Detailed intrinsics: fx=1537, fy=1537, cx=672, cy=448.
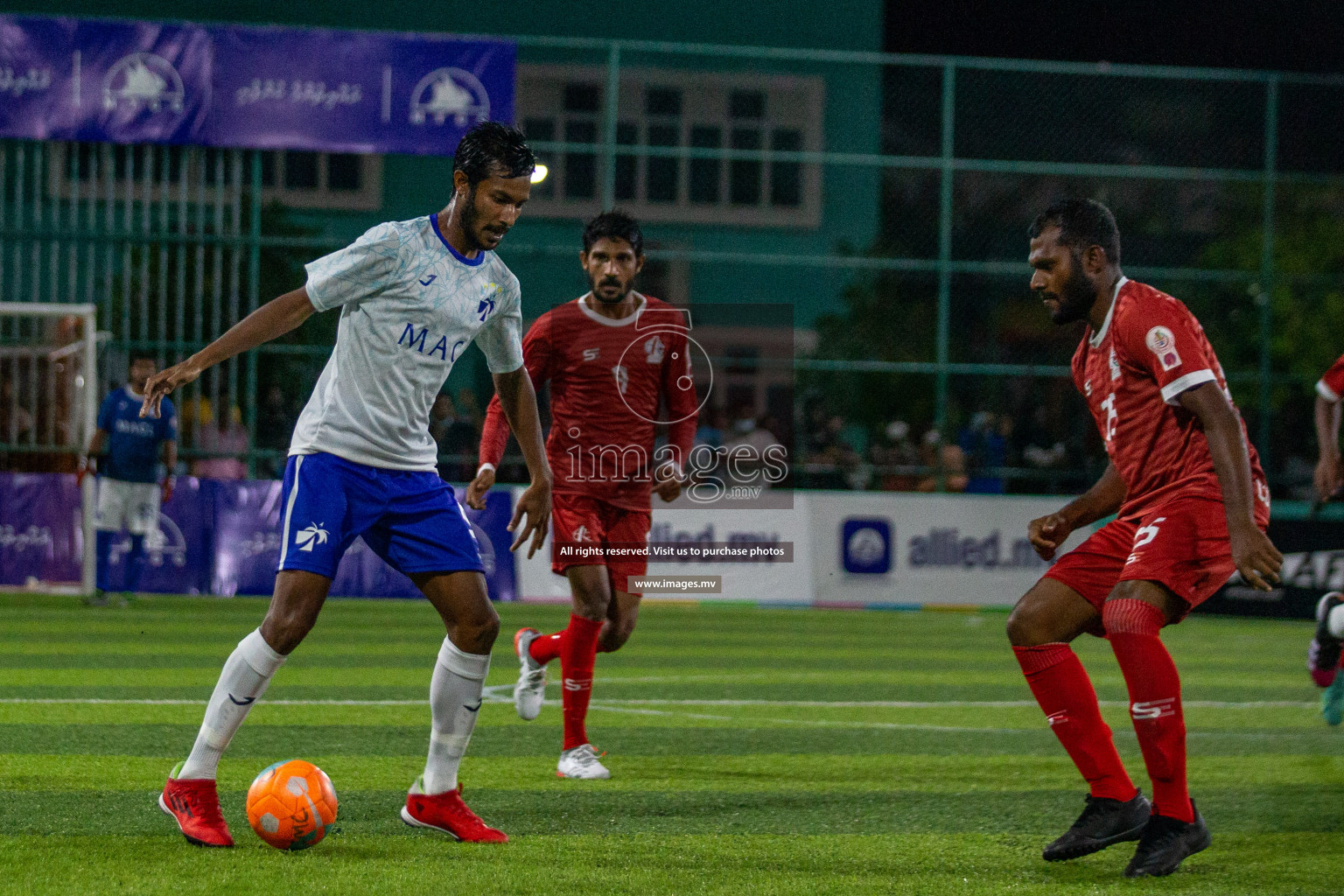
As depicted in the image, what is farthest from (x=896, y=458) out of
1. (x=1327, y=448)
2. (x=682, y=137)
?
(x=1327, y=448)

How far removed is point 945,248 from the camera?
57.1 ft

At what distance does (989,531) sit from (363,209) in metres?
12.8

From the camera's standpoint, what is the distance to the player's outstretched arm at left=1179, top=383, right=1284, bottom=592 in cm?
448

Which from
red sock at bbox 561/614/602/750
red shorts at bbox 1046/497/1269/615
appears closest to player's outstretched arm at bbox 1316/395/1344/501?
red shorts at bbox 1046/497/1269/615

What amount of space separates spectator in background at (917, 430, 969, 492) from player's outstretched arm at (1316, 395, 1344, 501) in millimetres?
9024

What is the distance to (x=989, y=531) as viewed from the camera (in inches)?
634

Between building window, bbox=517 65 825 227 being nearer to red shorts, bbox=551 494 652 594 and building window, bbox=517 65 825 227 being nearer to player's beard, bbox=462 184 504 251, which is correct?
red shorts, bbox=551 494 652 594

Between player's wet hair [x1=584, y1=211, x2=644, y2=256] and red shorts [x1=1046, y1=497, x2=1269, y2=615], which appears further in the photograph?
player's wet hair [x1=584, y1=211, x2=644, y2=256]

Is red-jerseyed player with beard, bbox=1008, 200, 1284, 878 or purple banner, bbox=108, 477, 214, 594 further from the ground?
red-jerseyed player with beard, bbox=1008, 200, 1284, 878

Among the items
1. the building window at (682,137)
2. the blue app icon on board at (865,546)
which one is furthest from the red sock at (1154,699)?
the building window at (682,137)

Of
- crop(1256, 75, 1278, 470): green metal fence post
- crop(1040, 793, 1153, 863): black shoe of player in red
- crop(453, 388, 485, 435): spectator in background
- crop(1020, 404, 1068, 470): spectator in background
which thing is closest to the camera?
crop(1040, 793, 1153, 863): black shoe of player in red

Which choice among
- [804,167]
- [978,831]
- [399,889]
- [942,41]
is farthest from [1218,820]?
[942,41]

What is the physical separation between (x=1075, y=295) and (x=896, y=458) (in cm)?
1231

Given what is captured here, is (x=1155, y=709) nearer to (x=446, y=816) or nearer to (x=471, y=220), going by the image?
(x=446, y=816)
